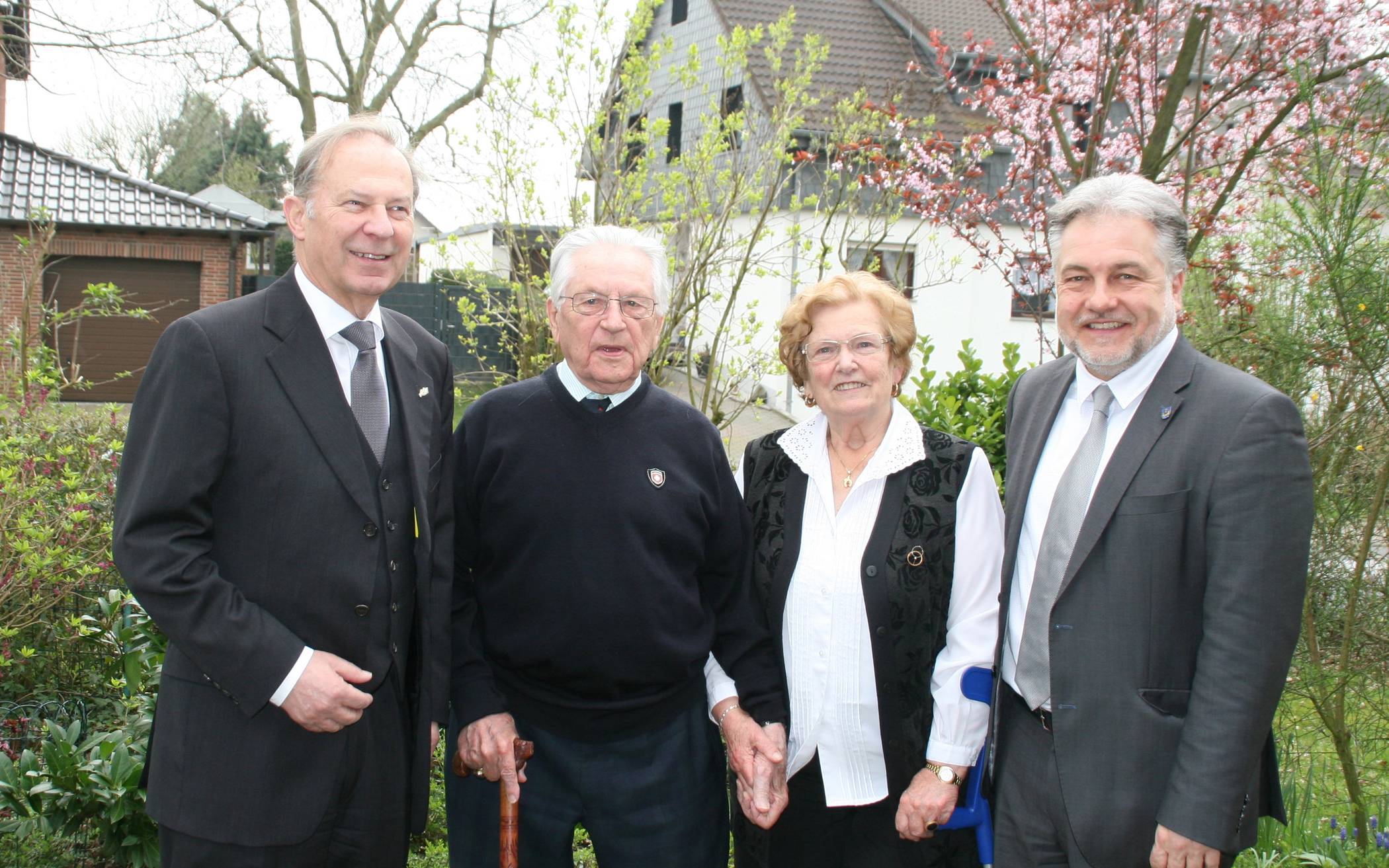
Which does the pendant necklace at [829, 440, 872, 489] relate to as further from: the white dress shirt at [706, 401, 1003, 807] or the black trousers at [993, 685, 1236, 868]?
the black trousers at [993, 685, 1236, 868]

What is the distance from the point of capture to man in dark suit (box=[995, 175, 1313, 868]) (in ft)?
6.82

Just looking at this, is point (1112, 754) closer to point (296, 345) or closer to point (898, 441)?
point (898, 441)

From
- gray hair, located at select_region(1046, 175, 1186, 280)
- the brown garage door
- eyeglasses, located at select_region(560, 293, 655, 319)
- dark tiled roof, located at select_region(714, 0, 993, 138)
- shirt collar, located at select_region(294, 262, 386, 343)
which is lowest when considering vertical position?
shirt collar, located at select_region(294, 262, 386, 343)

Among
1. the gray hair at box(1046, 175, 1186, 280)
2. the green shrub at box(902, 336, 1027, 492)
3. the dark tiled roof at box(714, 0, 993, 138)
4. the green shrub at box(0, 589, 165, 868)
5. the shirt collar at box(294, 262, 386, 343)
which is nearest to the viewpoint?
the gray hair at box(1046, 175, 1186, 280)

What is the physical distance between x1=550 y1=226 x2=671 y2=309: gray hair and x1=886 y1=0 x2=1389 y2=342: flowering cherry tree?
2808 mm

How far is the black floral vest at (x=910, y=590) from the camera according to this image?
2619mm

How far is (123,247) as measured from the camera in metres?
20.5

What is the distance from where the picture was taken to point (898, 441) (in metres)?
2.74

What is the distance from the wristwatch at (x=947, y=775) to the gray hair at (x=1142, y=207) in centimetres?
125

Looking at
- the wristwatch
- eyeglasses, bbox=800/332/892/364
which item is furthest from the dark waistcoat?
the wristwatch

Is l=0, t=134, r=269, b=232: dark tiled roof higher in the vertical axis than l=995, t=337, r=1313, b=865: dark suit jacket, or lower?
higher

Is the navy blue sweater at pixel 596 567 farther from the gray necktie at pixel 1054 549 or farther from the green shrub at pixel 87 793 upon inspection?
the green shrub at pixel 87 793

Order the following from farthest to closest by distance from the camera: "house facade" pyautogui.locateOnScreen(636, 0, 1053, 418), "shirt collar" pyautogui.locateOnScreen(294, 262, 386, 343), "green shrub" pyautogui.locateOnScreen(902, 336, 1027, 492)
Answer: "house facade" pyautogui.locateOnScreen(636, 0, 1053, 418), "green shrub" pyautogui.locateOnScreen(902, 336, 1027, 492), "shirt collar" pyautogui.locateOnScreen(294, 262, 386, 343)

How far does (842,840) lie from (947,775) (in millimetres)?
336
